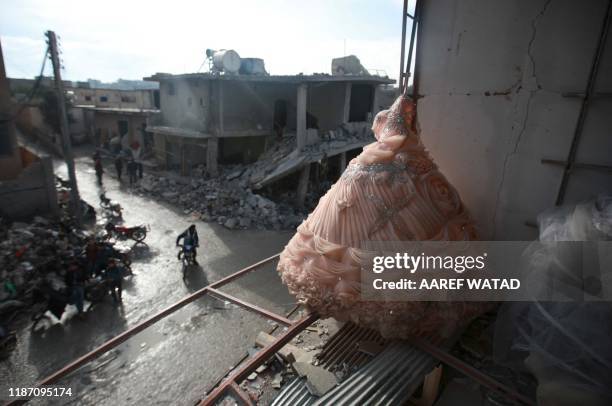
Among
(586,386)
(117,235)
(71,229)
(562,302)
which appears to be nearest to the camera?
(586,386)

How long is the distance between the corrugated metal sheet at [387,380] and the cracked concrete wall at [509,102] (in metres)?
2.61

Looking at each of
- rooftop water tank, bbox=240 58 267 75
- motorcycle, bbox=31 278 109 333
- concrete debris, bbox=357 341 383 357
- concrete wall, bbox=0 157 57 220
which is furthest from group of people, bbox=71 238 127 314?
rooftop water tank, bbox=240 58 267 75

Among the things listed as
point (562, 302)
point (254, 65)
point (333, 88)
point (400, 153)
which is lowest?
point (562, 302)

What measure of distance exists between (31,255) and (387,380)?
1131cm

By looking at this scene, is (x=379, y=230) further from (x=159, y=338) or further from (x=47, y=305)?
(x=47, y=305)

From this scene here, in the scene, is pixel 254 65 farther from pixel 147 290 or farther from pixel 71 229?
pixel 147 290

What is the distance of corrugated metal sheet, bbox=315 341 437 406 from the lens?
320 cm

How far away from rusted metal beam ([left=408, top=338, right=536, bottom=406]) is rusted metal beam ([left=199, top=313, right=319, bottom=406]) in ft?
4.26

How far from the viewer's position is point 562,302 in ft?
9.96

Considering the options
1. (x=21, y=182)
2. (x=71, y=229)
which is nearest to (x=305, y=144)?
(x=71, y=229)

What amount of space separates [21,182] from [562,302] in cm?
1583

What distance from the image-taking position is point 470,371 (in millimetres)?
3244

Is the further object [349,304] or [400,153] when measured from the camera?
[400,153]

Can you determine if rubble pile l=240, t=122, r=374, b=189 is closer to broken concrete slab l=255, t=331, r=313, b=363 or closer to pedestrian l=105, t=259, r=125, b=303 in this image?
pedestrian l=105, t=259, r=125, b=303
